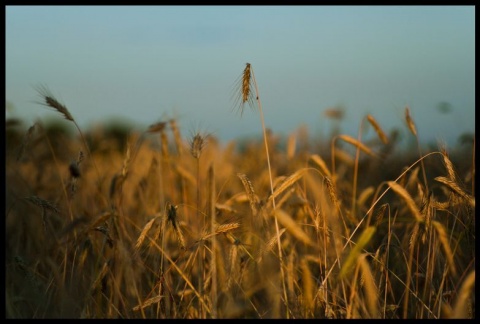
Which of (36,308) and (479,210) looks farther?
(479,210)

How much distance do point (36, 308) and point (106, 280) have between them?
1.06 feet

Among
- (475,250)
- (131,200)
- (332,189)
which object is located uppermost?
(332,189)

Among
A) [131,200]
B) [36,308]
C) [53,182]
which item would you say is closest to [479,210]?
[36,308]

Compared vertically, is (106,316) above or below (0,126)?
below

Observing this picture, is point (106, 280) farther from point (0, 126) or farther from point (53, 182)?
point (53, 182)

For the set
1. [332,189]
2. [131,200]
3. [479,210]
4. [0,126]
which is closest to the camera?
[332,189]

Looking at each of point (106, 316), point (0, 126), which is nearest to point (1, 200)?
point (0, 126)

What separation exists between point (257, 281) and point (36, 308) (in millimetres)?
945

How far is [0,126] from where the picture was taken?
3281mm

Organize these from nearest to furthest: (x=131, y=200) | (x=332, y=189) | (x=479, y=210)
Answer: (x=332, y=189), (x=479, y=210), (x=131, y=200)

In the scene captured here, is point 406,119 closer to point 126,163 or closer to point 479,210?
point 479,210

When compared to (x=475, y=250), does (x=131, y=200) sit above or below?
below

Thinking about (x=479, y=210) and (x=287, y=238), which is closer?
(x=479, y=210)

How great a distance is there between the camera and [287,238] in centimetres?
346
